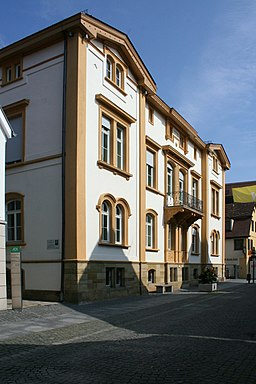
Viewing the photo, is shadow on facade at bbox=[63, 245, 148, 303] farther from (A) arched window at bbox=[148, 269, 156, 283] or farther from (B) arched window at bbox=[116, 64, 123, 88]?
(B) arched window at bbox=[116, 64, 123, 88]

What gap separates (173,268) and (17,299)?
617 inches

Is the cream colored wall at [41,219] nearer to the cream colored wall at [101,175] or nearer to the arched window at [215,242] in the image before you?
the cream colored wall at [101,175]

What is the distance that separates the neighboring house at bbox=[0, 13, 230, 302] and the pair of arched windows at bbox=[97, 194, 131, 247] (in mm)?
47

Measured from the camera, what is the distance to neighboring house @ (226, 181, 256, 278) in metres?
52.2

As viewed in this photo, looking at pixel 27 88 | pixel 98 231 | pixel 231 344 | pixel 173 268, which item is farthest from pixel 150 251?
pixel 231 344

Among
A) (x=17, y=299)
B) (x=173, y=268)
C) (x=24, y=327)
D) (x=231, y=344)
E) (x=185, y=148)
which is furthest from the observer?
(x=185, y=148)

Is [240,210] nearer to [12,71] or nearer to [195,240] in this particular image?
[195,240]

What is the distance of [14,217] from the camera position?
20609 millimetres

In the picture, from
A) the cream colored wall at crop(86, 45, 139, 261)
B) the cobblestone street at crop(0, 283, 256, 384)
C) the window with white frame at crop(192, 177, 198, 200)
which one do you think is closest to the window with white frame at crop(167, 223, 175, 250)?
the window with white frame at crop(192, 177, 198, 200)

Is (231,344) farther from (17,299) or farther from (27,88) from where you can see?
(27,88)

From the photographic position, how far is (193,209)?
30062 mm

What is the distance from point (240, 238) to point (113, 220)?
115 ft

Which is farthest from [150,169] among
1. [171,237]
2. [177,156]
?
[171,237]

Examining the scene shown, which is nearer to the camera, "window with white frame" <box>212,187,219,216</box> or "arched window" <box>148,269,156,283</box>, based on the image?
"arched window" <box>148,269,156,283</box>
